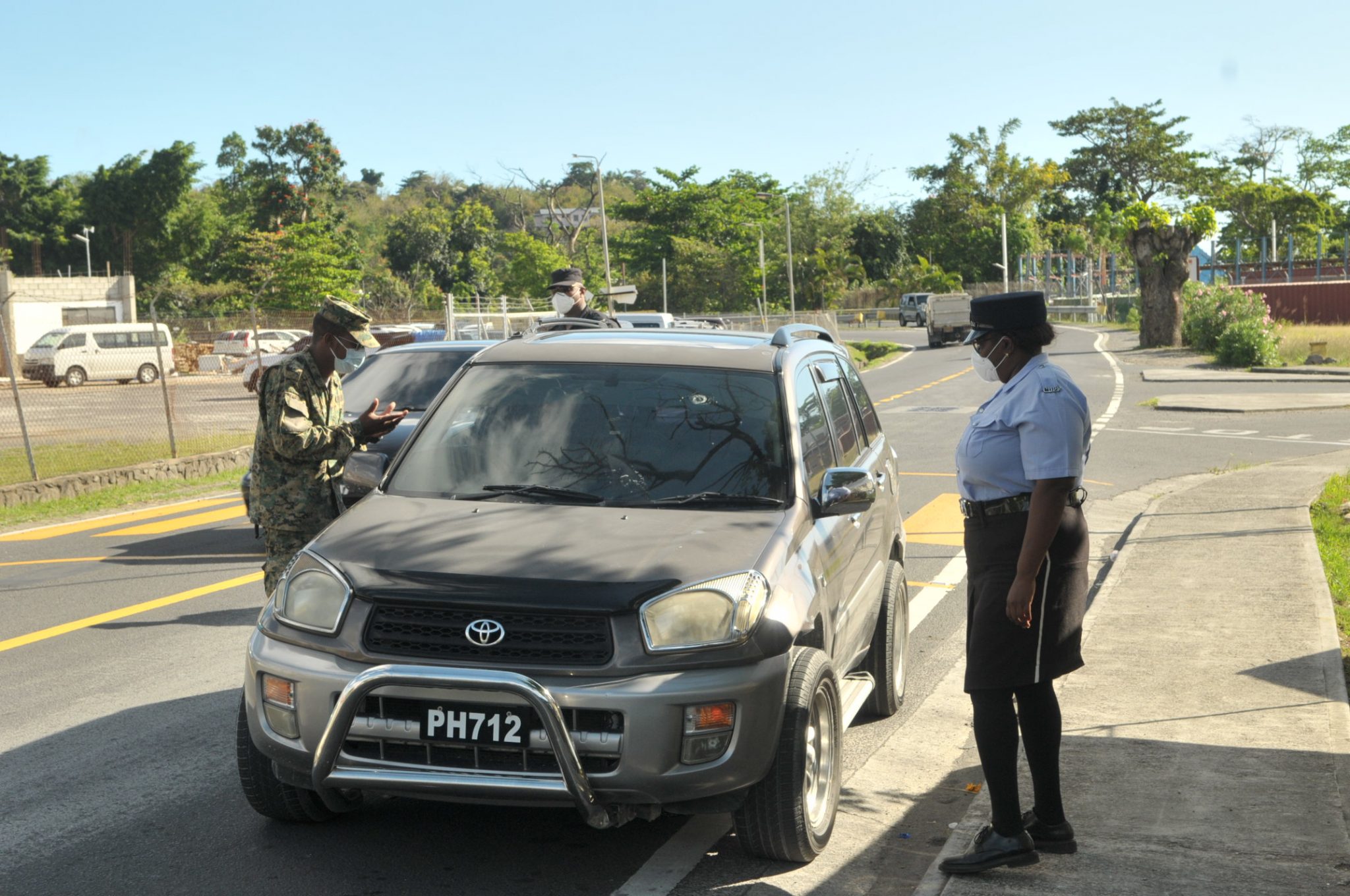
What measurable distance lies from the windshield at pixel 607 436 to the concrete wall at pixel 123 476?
10.8 meters

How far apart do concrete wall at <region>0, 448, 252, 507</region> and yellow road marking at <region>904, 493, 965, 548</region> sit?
24.9 feet

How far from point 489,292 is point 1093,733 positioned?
8318 centimetres

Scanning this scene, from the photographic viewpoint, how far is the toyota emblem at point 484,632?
391cm

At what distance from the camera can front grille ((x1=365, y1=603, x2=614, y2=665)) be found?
12.8ft

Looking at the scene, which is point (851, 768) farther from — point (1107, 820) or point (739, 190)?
point (739, 190)

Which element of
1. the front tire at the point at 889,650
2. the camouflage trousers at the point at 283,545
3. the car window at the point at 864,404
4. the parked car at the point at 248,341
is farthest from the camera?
the parked car at the point at 248,341

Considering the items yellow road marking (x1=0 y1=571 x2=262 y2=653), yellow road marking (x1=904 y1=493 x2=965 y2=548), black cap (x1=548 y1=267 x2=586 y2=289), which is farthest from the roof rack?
yellow road marking (x1=0 y1=571 x2=262 y2=653)

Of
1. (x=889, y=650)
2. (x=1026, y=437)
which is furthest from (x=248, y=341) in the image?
(x=1026, y=437)

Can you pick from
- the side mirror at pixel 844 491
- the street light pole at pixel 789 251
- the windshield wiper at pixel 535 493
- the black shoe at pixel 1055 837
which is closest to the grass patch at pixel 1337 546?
the black shoe at pixel 1055 837

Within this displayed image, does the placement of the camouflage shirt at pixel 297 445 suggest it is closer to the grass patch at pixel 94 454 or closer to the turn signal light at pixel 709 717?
the turn signal light at pixel 709 717

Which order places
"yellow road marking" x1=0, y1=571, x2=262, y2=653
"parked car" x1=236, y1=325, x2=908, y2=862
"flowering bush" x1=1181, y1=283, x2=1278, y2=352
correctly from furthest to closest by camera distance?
"flowering bush" x1=1181, y1=283, x2=1278, y2=352 < "yellow road marking" x1=0, y1=571, x2=262, y2=653 < "parked car" x1=236, y1=325, x2=908, y2=862

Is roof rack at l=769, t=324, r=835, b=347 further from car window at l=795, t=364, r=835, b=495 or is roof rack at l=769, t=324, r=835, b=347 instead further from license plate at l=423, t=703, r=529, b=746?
license plate at l=423, t=703, r=529, b=746

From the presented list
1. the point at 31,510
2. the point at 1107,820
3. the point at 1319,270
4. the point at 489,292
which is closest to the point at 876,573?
the point at 1107,820

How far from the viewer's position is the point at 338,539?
4.45m
